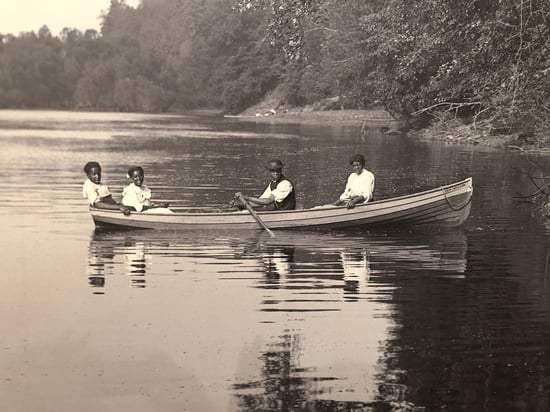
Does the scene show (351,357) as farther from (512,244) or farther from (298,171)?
(298,171)

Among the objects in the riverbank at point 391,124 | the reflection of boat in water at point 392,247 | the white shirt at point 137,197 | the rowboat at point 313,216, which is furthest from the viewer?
the riverbank at point 391,124

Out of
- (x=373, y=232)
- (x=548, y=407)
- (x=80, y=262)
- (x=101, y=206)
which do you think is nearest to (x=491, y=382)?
(x=548, y=407)

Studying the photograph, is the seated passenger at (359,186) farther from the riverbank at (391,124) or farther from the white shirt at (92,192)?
the riverbank at (391,124)

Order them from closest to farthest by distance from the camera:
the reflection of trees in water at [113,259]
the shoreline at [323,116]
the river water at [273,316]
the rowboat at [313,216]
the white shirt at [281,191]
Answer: the river water at [273,316], the reflection of trees in water at [113,259], the rowboat at [313,216], the white shirt at [281,191], the shoreline at [323,116]

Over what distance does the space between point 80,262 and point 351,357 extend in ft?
21.0

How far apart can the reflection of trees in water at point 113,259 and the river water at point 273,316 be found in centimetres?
5

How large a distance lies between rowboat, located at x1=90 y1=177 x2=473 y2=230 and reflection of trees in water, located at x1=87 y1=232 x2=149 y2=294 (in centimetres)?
57

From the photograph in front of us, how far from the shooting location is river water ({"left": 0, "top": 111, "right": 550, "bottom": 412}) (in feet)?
24.4

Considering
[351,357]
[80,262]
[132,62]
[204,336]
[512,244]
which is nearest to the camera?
[351,357]

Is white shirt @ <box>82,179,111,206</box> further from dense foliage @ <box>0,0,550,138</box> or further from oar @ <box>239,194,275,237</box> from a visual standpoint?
dense foliage @ <box>0,0,550,138</box>

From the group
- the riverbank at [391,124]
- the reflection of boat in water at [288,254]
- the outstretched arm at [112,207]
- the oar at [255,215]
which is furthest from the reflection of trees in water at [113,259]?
the riverbank at [391,124]

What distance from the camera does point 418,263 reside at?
13539 mm

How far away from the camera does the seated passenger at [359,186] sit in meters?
16.0

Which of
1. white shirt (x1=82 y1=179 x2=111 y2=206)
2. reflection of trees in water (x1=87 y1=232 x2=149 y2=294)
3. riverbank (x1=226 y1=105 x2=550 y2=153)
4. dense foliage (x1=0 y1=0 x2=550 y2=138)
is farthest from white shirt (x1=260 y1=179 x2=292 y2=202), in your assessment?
riverbank (x1=226 y1=105 x2=550 y2=153)
